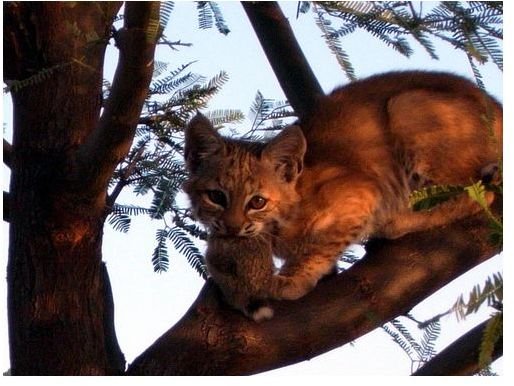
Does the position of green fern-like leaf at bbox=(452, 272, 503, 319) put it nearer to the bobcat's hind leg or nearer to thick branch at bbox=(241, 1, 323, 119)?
the bobcat's hind leg

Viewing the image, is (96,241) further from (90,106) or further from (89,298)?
(90,106)

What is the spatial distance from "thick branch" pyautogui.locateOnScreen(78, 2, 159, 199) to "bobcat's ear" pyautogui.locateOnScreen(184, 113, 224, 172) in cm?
92

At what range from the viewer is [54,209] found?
3.81 m

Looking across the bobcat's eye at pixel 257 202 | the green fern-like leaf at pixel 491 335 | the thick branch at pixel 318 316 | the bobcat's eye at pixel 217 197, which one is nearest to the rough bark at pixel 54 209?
the thick branch at pixel 318 316

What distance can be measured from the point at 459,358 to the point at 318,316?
941 mm

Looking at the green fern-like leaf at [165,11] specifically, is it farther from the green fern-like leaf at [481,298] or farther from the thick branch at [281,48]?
the thick branch at [281,48]

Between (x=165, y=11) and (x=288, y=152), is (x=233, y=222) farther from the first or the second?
(x=165, y=11)

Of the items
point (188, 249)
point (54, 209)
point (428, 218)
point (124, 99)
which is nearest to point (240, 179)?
point (188, 249)

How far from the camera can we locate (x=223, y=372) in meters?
3.75

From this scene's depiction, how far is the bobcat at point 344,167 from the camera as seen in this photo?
476cm

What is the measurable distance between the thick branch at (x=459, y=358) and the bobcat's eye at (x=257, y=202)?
1832mm

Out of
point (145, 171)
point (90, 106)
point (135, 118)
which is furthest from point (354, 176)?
point (135, 118)

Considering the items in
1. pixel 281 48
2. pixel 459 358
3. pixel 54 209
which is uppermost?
pixel 281 48

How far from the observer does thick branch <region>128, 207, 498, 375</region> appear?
12.4 ft
